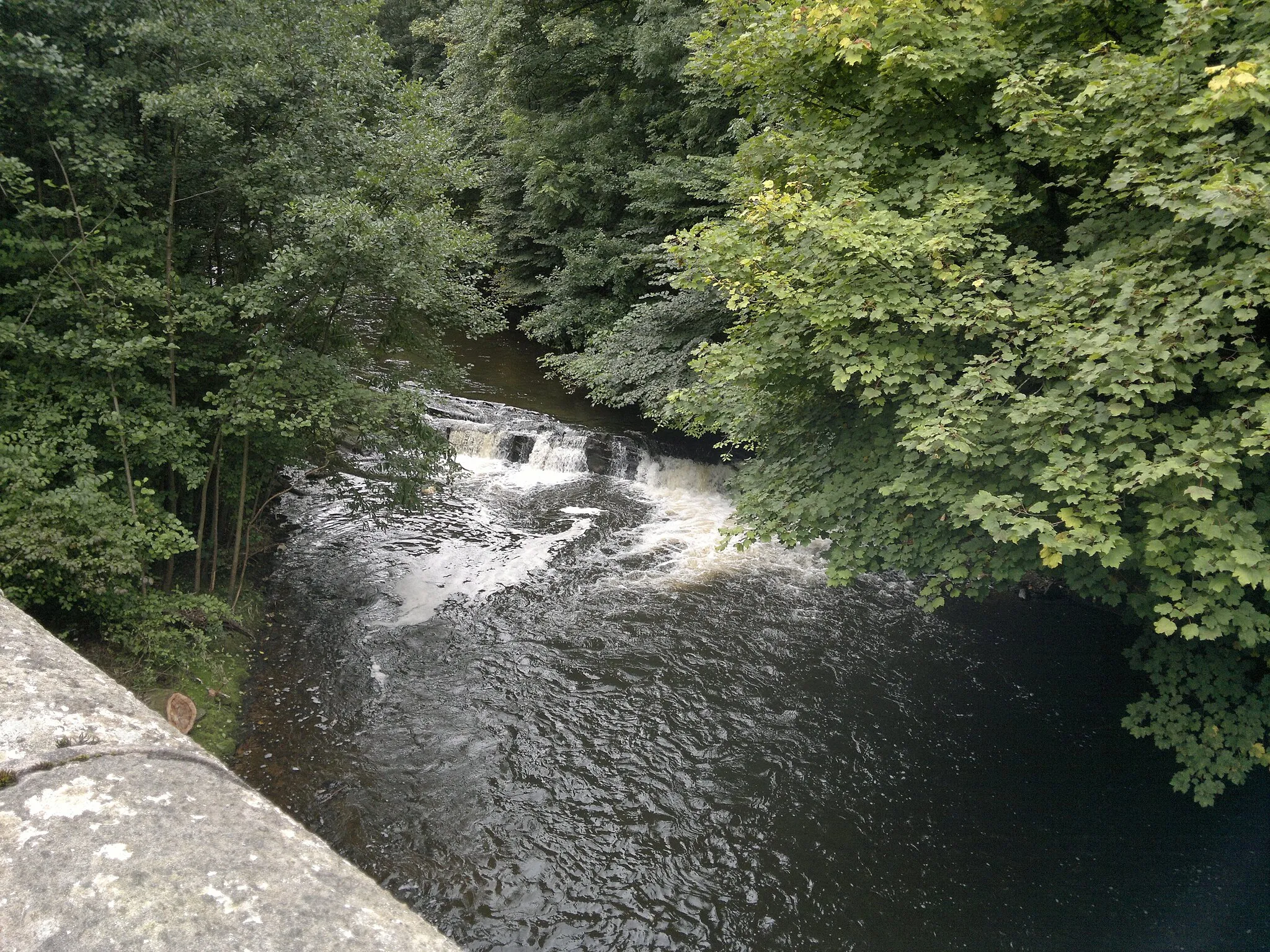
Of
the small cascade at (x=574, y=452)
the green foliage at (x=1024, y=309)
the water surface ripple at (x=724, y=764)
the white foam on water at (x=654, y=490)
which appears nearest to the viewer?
the green foliage at (x=1024, y=309)

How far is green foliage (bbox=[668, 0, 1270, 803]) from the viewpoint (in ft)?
13.6

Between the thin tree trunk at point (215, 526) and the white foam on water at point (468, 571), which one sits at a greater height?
the thin tree trunk at point (215, 526)

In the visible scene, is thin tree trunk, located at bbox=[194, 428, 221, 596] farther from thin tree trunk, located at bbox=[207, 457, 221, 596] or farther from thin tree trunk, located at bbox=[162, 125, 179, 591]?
thin tree trunk, located at bbox=[162, 125, 179, 591]

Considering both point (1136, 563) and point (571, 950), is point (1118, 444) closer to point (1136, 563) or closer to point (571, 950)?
point (1136, 563)

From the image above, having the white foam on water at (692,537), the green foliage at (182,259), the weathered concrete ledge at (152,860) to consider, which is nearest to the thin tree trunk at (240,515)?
the green foliage at (182,259)

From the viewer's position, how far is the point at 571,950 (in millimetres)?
5109

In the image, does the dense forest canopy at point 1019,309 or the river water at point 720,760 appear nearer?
the dense forest canopy at point 1019,309

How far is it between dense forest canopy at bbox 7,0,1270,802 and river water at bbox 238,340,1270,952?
1.06 m

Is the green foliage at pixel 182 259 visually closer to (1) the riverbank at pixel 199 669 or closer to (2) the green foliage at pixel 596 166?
(1) the riverbank at pixel 199 669

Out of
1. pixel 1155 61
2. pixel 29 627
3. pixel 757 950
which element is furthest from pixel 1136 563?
pixel 29 627

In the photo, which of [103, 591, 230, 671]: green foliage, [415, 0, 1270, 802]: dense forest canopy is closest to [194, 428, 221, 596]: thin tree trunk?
[103, 591, 230, 671]: green foliage

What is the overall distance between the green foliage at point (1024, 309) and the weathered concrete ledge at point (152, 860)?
406 cm

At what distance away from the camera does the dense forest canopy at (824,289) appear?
4.30 metres

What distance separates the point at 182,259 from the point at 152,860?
7.24 meters
